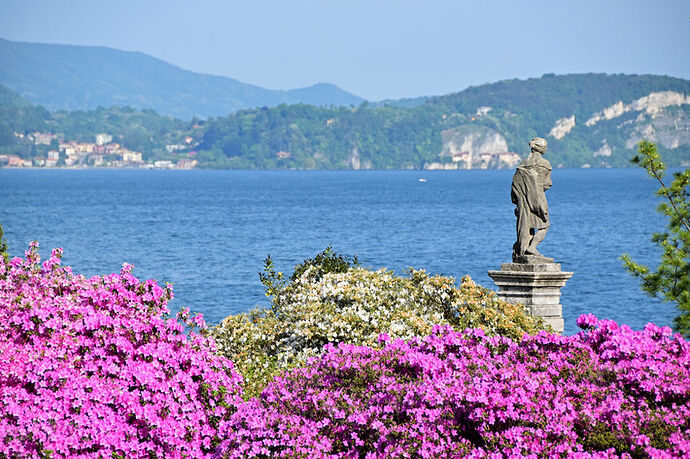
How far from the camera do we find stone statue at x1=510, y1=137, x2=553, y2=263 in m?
13.8

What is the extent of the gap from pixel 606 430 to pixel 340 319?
15.8 ft

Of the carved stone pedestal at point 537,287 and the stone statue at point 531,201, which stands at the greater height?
the stone statue at point 531,201

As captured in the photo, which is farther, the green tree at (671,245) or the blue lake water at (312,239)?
the blue lake water at (312,239)

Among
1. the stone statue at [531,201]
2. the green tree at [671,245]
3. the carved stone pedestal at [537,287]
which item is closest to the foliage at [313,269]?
the carved stone pedestal at [537,287]

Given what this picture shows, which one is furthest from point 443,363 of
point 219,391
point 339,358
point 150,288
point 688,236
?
point 688,236

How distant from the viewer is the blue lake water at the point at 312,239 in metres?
42.3

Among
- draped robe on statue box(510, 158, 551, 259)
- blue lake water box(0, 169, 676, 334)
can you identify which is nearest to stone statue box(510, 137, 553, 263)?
draped robe on statue box(510, 158, 551, 259)

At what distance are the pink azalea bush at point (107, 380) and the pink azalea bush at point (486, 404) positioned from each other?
51cm

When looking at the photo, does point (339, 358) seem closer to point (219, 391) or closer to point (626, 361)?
point (219, 391)

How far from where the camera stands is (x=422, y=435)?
254 inches

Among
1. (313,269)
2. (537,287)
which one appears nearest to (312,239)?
(313,269)

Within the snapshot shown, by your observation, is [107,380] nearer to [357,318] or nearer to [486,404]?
[486,404]

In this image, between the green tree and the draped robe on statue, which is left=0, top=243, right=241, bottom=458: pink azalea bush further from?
the green tree

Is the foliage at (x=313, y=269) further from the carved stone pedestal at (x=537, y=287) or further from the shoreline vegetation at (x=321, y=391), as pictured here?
the shoreline vegetation at (x=321, y=391)
